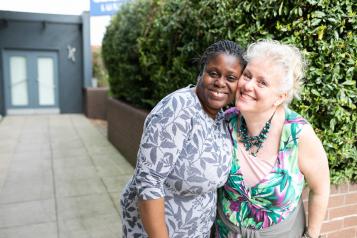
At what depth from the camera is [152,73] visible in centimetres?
499

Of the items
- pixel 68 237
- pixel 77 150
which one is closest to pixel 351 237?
pixel 68 237

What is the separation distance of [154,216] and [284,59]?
3.11 ft

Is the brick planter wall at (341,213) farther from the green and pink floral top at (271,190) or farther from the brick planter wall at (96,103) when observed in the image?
the brick planter wall at (96,103)

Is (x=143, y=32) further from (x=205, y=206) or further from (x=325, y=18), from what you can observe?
(x=205, y=206)

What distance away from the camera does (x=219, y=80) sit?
162 centimetres

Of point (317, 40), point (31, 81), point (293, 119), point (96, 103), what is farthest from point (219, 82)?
point (31, 81)

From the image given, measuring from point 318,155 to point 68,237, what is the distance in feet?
9.26

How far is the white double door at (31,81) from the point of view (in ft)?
42.7

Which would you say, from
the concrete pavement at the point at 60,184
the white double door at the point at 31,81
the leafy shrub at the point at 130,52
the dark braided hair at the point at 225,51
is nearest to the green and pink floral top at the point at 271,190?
the dark braided hair at the point at 225,51

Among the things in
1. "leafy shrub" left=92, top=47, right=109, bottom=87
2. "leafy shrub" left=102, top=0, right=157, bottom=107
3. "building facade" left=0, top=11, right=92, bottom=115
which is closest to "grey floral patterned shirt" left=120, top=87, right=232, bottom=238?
"leafy shrub" left=102, top=0, right=157, bottom=107

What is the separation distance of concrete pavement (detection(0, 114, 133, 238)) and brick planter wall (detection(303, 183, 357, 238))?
82.9 inches

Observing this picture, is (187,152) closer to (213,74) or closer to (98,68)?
(213,74)

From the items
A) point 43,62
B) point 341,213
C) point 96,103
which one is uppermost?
point 43,62

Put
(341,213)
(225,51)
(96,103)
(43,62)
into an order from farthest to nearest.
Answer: (43,62) → (96,103) → (341,213) → (225,51)
